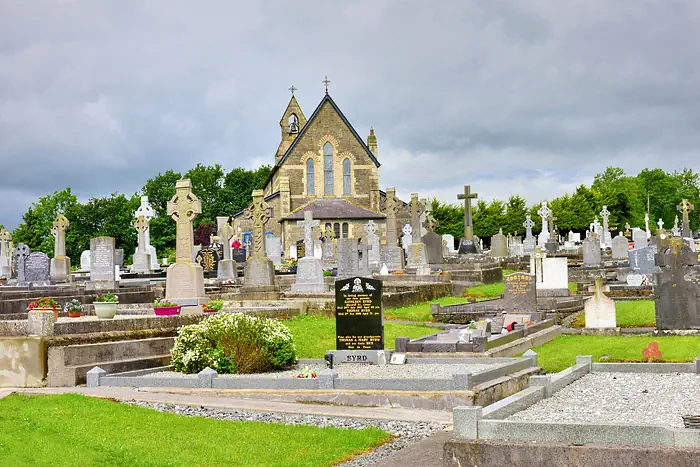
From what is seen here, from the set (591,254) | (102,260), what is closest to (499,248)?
(591,254)

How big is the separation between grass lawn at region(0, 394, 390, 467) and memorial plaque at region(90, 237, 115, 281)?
1902cm

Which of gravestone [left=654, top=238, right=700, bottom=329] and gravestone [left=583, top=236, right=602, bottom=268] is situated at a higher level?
gravestone [left=583, top=236, right=602, bottom=268]

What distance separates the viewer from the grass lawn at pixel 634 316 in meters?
19.9

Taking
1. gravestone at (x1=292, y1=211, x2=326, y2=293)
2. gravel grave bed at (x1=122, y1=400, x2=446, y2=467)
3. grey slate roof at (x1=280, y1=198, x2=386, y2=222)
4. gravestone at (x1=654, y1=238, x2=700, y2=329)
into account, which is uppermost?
grey slate roof at (x1=280, y1=198, x2=386, y2=222)

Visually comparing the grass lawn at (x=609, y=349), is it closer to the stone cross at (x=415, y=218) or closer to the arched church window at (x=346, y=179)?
the stone cross at (x=415, y=218)

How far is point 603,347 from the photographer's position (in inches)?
665

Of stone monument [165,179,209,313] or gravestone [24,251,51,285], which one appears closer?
stone monument [165,179,209,313]

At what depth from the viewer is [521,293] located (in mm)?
20312

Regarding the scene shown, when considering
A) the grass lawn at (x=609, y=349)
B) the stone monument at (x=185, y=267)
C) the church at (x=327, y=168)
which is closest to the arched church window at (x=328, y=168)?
the church at (x=327, y=168)

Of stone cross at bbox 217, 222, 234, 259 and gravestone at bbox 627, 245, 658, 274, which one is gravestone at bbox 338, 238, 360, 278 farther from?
gravestone at bbox 627, 245, 658, 274

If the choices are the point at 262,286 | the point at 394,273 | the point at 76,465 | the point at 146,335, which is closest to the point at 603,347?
the point at 146,335

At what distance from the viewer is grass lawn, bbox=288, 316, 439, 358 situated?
17078mm

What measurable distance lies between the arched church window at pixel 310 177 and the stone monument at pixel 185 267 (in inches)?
2068

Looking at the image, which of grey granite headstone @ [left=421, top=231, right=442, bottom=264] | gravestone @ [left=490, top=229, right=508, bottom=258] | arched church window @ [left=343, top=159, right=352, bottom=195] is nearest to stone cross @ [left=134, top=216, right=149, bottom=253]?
grey granite headstone @ [left=421, top=231, right=442, bottom=264]
